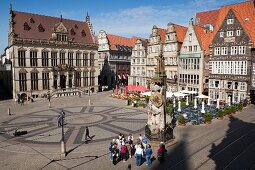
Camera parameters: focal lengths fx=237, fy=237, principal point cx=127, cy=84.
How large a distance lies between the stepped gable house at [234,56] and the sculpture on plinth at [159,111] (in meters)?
25.2

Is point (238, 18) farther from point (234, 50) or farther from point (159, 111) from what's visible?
point (159, 111)

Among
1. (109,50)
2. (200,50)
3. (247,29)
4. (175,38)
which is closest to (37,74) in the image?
(109,50)

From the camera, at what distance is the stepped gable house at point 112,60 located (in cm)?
7581

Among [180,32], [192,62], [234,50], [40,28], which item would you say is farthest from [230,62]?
[40,28]

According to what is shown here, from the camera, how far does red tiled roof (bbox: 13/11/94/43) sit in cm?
5209

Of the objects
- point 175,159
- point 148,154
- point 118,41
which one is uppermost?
point 118,41

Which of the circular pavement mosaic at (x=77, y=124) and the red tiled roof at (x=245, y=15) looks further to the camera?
the red tiled roof at (x=245, y=15)

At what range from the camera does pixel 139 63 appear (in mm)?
62875

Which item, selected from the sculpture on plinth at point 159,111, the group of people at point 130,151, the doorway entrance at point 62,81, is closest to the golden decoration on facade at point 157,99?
the sculpture on plinth at point 159,111

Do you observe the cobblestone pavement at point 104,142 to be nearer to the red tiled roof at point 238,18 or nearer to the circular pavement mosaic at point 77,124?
the circular pavement mosaic at point 77,124

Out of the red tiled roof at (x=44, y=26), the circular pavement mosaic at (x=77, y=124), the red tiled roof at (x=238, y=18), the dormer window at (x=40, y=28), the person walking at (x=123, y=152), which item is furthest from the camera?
the dormer window at (x=40, y=28)

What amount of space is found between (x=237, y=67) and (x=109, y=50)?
42223mm

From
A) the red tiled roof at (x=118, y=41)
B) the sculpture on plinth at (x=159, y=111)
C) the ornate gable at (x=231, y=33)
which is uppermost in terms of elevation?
the red tiled roof at (x=118, y=41)

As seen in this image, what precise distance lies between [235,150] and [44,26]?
166ft
